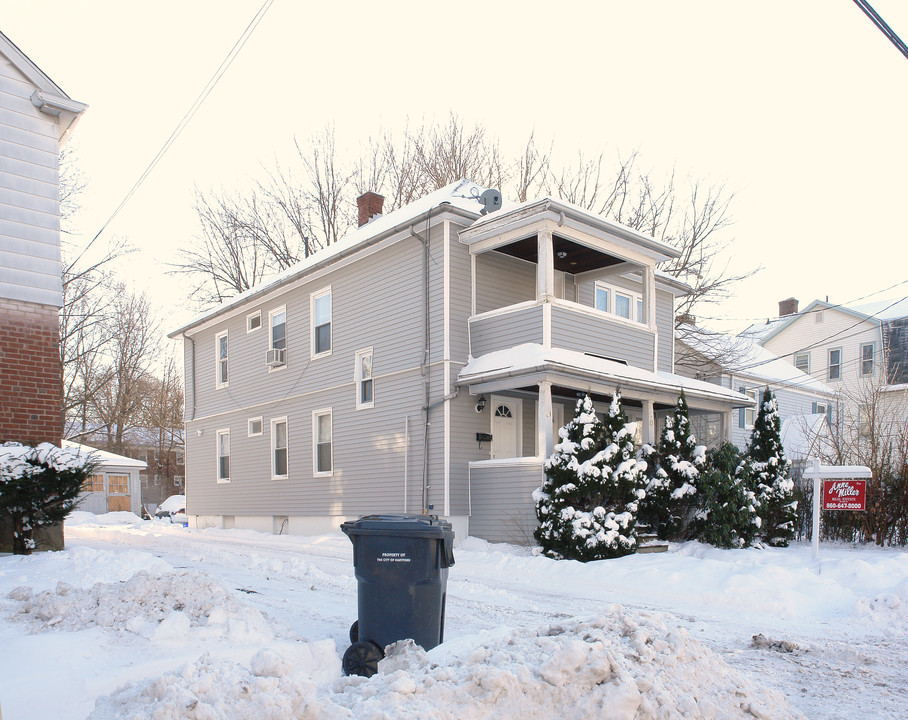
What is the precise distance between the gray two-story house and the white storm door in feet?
0.14

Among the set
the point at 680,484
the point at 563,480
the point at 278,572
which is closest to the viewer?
the point at 278,572

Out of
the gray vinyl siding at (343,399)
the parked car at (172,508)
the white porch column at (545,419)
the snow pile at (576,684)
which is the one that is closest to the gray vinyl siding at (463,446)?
the gray vinyl siding at (343,399)

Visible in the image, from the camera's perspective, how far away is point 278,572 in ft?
34.9

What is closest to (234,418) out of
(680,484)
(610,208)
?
(680,484)

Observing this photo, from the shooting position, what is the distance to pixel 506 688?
13.4 feet

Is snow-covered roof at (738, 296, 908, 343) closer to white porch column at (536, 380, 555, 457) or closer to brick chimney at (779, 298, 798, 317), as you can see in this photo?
brick chimney at (779, 298, 798, 317)

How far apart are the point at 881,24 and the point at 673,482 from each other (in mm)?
8447

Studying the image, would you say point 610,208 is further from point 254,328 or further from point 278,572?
point 278,572

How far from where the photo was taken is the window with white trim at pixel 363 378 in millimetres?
16812

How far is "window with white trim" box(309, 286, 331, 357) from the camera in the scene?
18.3 meters

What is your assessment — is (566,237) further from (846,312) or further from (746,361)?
(846,312)

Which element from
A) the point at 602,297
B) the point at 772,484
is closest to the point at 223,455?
the point at 602,297

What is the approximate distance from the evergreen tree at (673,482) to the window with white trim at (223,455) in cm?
1312

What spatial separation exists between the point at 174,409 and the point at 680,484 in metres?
36.0
